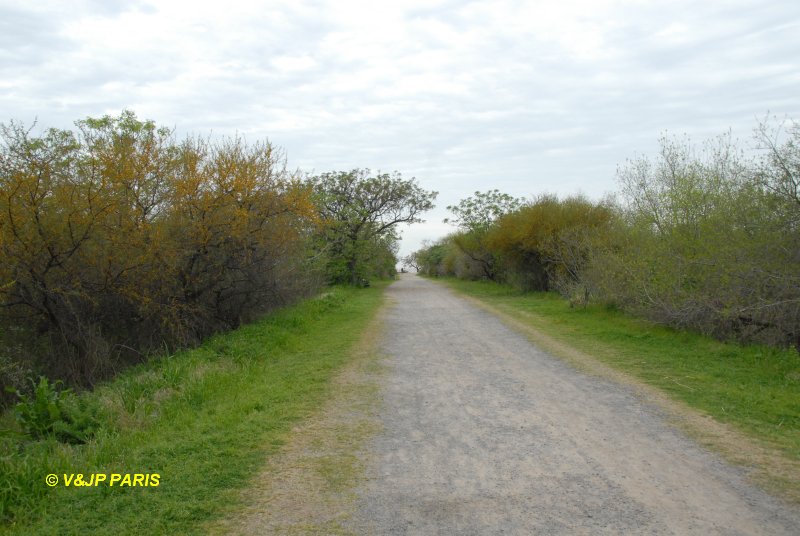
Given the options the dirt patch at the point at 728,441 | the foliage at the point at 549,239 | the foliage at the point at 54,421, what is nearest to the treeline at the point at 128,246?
the foliage at the point at 54,421

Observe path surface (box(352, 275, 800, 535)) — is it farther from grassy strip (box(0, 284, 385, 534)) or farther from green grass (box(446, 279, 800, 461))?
grassy strip (box(0, 284, 385, 534))

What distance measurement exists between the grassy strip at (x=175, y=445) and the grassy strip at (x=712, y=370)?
184 inches

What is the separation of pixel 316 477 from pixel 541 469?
6.46ft

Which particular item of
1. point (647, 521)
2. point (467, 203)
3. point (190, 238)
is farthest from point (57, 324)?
point (467, 203)

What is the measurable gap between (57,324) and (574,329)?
37.8 feet

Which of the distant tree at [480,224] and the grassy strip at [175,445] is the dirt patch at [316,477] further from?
the distant tree at [480,224]

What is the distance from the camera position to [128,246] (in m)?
11.4

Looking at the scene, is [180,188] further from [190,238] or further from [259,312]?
[259,312]

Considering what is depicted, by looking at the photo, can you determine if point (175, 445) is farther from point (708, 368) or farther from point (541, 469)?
point (708, 368)

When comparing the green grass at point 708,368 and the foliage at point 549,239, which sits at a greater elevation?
the foliage at point 549,239

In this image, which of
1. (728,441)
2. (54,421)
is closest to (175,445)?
(54,421)

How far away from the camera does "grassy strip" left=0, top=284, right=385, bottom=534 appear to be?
13.7ft

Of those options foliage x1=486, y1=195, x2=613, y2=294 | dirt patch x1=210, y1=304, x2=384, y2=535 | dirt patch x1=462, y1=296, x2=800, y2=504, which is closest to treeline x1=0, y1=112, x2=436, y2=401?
dirt patch x1=210, y1=304, x2=384, y2=535

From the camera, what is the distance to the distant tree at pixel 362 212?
3359cm
